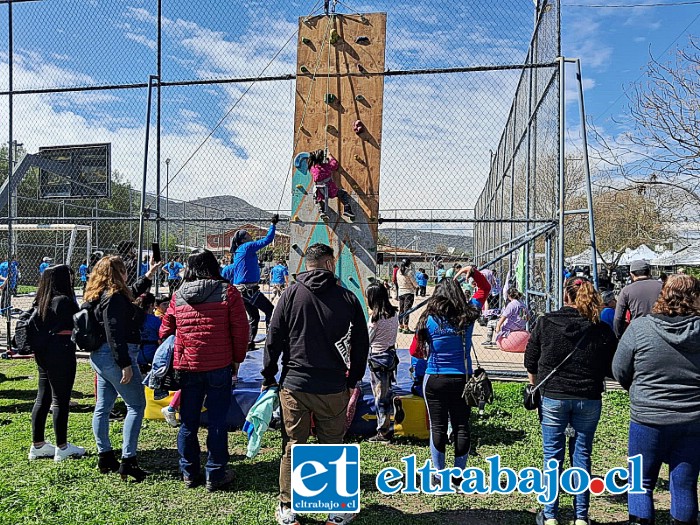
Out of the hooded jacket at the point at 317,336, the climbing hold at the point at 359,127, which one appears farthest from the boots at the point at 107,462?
the climbing hold at the point at 359,127

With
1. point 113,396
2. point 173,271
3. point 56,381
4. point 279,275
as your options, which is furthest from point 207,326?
point 279,275

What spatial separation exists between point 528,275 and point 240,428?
19.4 feet

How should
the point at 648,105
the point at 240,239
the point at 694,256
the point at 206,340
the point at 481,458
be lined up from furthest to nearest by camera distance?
Result: the point at 694,256 < the point at 648,105 < the point at 240,239 < the point at 481,458 < the point at 206,340

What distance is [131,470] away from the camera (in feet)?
15.3

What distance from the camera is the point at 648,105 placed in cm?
958

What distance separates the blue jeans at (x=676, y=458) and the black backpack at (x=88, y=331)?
12.6ft

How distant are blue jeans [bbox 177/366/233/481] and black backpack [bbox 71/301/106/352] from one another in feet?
2.39

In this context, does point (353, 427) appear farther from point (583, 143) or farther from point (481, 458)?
point (583, 143)

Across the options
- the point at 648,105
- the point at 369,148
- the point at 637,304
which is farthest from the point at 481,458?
the point at 648,105

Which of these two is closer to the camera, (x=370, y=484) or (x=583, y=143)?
(x=370, y=484)

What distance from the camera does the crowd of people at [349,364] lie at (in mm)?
3482

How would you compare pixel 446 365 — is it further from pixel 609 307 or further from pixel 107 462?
pixel 609 307

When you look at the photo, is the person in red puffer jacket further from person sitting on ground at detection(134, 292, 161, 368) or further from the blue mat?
person sitting on ground at detection(134, 292, 161, 368)

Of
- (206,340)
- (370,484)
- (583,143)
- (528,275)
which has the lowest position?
(370,484)
